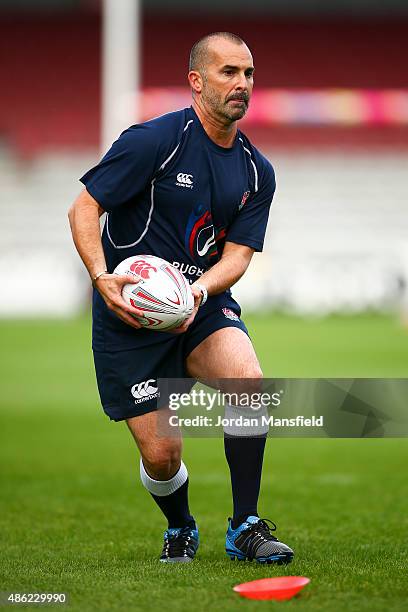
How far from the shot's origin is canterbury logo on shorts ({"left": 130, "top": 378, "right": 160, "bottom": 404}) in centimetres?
489

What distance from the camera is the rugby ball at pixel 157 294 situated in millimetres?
4574

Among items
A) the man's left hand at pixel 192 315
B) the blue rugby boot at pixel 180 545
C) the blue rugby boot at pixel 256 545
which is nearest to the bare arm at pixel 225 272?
the man's left hand at pixel 192 315

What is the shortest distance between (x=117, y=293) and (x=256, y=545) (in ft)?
3.87

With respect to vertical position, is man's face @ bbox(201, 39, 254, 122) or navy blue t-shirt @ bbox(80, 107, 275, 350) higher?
man's face @ bbox(201, 39, 254, 122)

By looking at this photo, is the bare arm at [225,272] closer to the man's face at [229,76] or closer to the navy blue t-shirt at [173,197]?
the navy blue t-shirt at [173,197]

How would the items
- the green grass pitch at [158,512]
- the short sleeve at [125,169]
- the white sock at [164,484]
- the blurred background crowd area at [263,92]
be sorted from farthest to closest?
the blurred background crowd area at [263,92] < the white sock at [164,484] < the short sleeve at [125,169] < the green grass pitch at [158,512]

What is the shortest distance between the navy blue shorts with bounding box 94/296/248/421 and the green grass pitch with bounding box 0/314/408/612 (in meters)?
0.67

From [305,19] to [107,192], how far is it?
1070 inches

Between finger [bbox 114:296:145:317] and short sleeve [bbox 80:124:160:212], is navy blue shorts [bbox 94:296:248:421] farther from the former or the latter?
short sleeve [bbox 80:124:160:212]

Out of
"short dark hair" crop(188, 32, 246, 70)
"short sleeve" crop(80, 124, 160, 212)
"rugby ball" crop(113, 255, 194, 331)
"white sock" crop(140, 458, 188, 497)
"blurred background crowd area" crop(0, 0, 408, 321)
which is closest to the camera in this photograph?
"rugby ball" crop(113, 255, 194, 331)

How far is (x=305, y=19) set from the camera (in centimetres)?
3070

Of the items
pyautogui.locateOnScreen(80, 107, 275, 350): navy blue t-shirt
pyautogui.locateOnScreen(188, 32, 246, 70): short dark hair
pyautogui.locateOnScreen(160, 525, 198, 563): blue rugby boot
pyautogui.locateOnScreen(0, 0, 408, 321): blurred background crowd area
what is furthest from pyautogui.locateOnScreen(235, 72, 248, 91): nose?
pyautogui.locateOnScreen(0, 0, 408, 321): blurred background crowd area

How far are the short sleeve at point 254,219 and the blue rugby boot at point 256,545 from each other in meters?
1.24

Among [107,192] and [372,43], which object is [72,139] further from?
[107,192]
